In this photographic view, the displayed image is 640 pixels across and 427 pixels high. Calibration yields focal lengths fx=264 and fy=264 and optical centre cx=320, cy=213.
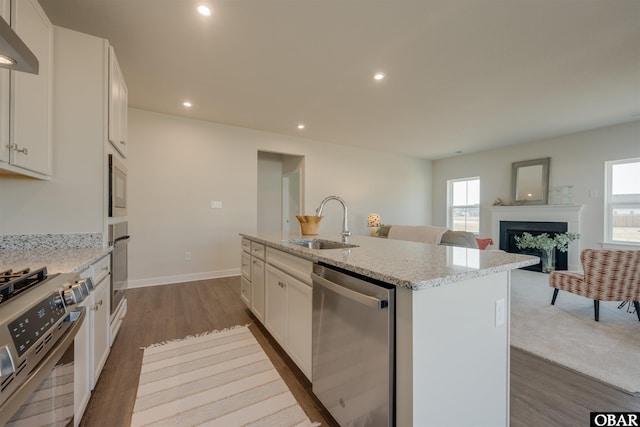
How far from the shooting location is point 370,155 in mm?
6402

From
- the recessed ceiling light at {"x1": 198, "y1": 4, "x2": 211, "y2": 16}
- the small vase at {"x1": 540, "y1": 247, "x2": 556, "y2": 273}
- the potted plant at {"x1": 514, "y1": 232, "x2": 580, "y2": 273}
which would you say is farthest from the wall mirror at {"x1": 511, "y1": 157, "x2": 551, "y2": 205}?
the recessed ceiling light at {"x1": 198, "y1": 4, "x2": 211, "y2": 16}

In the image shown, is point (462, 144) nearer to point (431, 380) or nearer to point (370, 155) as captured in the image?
point (370, 155)

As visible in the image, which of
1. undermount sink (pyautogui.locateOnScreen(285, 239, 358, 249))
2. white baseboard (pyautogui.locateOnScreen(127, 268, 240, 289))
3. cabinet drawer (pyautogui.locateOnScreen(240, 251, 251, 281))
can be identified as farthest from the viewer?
white baseboard (pyautogui.locateOnScreen(127, 268, 240, 289))

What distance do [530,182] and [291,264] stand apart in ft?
19.8

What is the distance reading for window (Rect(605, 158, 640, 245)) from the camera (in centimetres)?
431

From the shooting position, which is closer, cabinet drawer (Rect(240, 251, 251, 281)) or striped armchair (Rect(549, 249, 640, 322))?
striped armchair (Rect(549, 249, 640, 322))

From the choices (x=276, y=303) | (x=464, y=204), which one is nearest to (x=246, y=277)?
(x=276, y=303)

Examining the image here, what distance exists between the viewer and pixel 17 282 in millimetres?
899

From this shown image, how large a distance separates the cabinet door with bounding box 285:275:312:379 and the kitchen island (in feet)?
1.31

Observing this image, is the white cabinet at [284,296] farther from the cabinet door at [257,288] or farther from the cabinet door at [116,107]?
the cabinet door at [116,107]

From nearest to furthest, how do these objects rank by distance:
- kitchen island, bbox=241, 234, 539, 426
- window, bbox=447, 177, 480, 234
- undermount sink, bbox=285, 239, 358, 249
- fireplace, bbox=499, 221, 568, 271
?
kitchen island, bbox=241, 234, 539, 426 → undermount sink, bbox=285, 239, 358, 249 → fireplace, bbox=499, 221, 568, 271 → window, bbox=447, 177, 480, 234

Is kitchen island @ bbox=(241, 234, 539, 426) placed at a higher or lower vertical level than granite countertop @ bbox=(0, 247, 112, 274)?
lower

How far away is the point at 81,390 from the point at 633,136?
7319 mm

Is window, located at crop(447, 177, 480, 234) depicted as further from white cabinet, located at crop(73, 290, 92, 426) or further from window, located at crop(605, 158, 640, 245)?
white cabinet, located at crop(73, 290, 92, 426)
